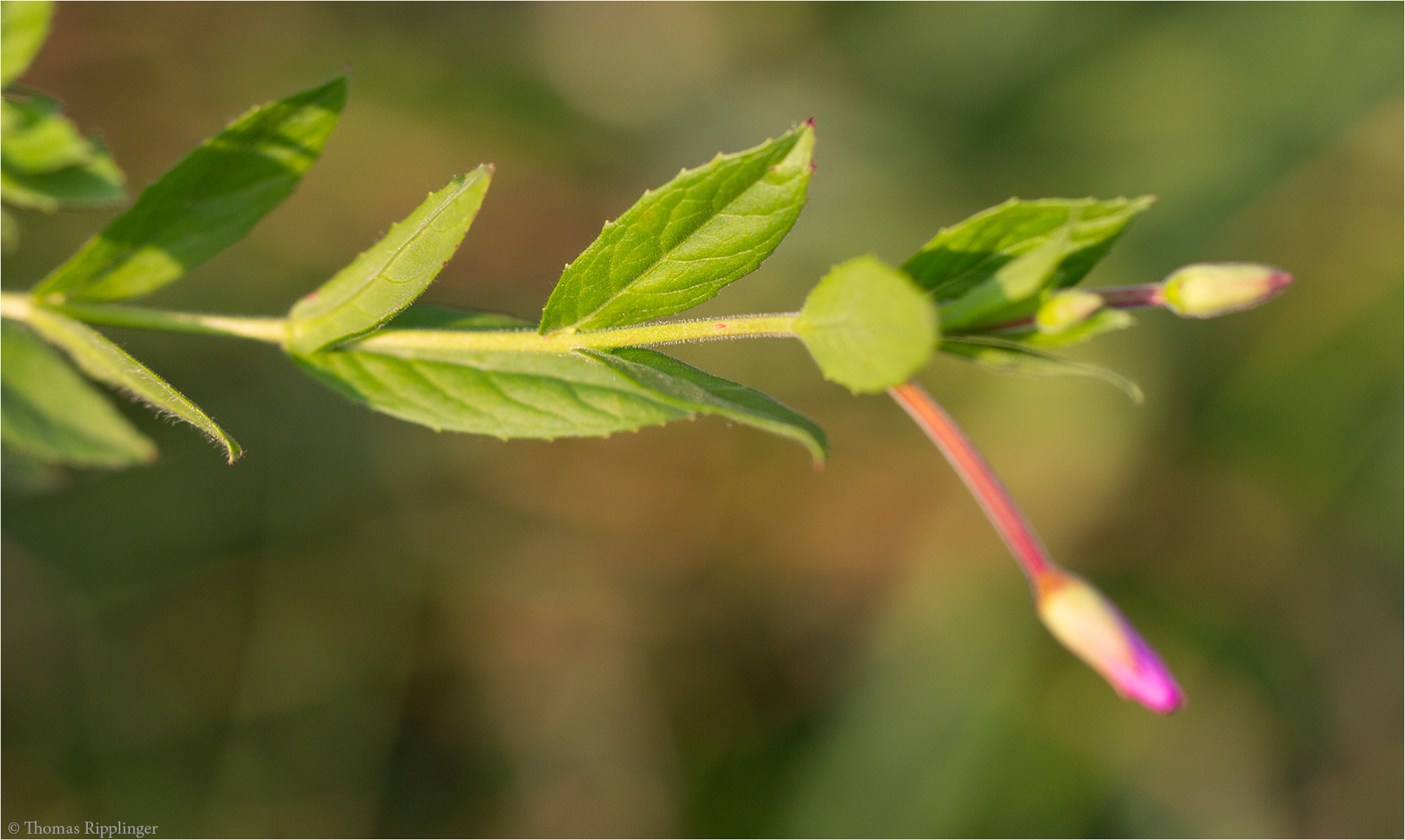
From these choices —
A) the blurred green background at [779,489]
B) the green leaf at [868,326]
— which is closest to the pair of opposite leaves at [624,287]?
the green leaf at [868,326]

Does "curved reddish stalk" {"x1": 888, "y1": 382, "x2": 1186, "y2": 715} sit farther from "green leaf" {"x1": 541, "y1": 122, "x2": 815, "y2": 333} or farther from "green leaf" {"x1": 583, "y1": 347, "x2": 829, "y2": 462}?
"green leaf" {"x1": 541, "y1": 122, "x2": 815, "y2": 333}

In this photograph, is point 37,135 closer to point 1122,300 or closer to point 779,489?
point 1122,300

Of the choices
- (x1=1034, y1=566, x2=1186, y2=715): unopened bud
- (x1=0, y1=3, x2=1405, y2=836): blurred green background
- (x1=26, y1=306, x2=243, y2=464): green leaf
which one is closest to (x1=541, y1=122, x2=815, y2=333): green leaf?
(x1=26, y1=306, x2=243, y2=464): green leaf

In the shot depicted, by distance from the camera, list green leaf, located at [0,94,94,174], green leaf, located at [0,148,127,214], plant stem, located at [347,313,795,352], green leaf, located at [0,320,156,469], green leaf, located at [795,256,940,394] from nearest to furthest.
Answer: green leaf, located at [795,256,940,394], plant stem, located at [347,313,795,352], green leaf, located at [0,94,94,174], green leaf, located at [0,148,127,214], green leaf, located at [0,320,156,469]

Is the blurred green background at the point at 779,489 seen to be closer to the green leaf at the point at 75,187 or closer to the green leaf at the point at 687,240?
the green leaf at the point at 75,187

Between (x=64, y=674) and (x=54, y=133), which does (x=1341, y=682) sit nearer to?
(x=54, y=133)

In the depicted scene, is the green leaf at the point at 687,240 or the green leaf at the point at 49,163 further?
the green leaf at the point at 49,163

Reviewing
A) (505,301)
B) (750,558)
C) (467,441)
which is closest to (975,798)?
(750,558)
